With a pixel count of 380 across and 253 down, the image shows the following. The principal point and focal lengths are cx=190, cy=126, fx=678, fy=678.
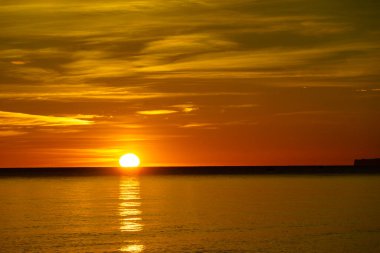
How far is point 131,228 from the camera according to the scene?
65.6m

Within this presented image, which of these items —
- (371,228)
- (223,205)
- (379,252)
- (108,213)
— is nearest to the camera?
(379,252)

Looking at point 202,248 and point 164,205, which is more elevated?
point 202,248

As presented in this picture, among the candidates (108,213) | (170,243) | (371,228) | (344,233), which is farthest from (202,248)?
(108,213)

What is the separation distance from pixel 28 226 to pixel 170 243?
1989 cm

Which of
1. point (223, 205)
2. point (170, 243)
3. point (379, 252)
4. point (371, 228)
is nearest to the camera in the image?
point (379, 252)

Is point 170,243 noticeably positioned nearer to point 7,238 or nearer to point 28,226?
point 7,238

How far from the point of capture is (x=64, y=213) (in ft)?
274

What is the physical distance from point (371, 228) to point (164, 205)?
39.9 meters

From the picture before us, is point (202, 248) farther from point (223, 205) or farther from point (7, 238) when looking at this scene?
point (223, 205)

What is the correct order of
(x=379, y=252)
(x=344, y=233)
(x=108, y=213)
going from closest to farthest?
(x=379, y=252) → (x=344, y=233) → (x=108, y=213)

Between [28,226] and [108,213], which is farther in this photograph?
[108,213]

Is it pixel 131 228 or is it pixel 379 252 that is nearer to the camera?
pixel 379 252

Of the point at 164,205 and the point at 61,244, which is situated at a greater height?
the point at 61,244

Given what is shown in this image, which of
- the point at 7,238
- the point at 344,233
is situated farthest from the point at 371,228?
the point at 7,238
